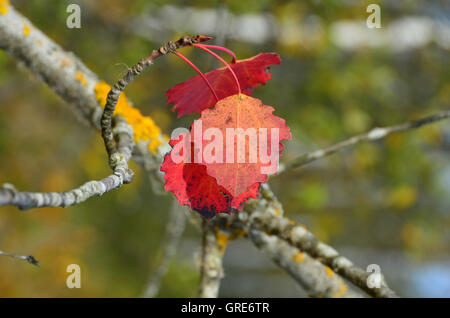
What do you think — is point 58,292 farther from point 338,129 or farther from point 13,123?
point 338,129

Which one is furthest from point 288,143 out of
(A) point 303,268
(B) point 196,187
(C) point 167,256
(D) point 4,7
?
(B) point 196,187

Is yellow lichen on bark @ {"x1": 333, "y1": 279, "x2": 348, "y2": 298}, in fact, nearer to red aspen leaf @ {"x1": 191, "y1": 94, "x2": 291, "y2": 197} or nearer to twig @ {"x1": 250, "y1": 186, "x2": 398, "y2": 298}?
twig @ {"x1": 250, "y1": 186, "x2": 398, "y2": 298}

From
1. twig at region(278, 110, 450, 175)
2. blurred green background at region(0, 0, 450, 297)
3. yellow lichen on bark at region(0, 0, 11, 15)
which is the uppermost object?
blurred green background at region(0, 0, 450, 297)

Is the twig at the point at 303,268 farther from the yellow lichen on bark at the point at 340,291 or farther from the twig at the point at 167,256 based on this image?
the twig at the point at 167,256

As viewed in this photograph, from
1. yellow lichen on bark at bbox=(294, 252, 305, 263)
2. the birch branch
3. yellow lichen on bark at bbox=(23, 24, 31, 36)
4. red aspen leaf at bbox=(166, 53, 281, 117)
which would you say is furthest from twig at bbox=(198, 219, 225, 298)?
yellow lichen on bark at bbox=(23, 24, 31, 36)

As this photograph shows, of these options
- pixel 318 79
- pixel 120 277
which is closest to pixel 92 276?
pixel 120 277

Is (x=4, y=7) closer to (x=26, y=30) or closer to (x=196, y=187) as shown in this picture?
(x=26, y=30)
